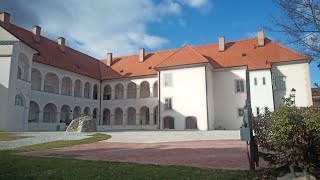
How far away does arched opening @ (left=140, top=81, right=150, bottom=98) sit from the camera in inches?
1843

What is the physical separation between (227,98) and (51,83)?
24.3 meters

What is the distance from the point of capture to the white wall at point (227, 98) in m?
38.4

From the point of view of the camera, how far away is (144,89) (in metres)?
47.4

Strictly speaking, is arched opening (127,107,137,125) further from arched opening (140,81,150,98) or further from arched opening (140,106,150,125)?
arched opening (140,81,150,98)

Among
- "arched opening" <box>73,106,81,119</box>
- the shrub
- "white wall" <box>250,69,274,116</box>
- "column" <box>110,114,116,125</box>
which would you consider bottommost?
the shrub

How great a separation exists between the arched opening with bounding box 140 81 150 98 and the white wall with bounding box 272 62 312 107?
1854 centimetres

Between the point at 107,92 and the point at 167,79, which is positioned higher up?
the point at 167,79

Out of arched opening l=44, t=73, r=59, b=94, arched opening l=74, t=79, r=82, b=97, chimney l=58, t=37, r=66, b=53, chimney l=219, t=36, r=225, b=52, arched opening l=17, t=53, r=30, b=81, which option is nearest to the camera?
arched opening l=17, t=53, r=30, b=81

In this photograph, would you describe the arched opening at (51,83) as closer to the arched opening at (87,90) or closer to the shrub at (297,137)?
the arched opening at (87,90)

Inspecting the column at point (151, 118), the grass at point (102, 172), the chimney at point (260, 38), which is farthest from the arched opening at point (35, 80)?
the grass at point (102, 172)

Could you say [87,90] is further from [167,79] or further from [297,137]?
[297,137]

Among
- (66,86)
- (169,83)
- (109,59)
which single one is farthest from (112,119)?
(169,83)

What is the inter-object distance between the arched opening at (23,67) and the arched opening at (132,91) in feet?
58.7

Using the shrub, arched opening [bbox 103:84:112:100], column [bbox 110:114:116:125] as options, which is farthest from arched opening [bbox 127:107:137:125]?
the shrub
